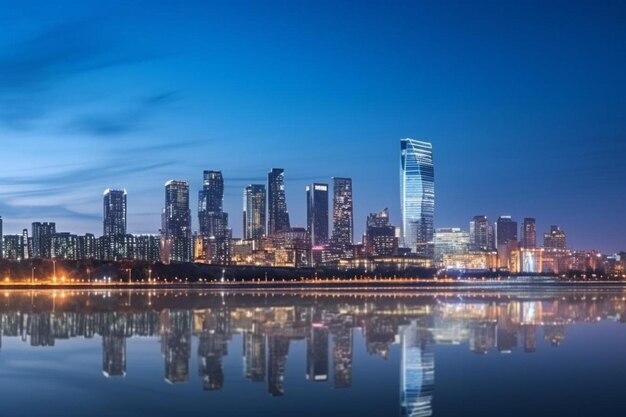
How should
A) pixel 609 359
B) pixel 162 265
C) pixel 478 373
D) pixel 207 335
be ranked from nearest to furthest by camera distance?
pixel 478 373 < pixel 609 359 < pixel 207 335 < pixel 162 265

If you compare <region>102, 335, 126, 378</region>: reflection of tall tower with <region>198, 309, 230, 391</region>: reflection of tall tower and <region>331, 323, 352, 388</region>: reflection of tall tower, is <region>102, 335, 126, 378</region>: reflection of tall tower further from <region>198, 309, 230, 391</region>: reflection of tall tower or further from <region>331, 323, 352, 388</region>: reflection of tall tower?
<region>331, 323, 352, 388</region>: reflection of tall tower

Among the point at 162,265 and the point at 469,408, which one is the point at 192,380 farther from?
the point at 162,265

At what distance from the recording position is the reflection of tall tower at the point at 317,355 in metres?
19.1

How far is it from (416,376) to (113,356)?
929 cm

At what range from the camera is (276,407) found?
15.3m

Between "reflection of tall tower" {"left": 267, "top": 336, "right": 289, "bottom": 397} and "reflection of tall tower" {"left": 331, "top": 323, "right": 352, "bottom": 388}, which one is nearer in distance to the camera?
"reflection of tall tower" {"left": 267, "top": 336, "right": 289, "bottom": 397}

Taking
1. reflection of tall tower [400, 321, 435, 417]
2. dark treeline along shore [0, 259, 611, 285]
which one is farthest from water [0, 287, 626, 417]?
dark treeline along shore [0, 259, 611, 285]

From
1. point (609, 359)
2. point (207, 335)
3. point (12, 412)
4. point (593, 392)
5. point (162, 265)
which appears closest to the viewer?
point (12, 412)

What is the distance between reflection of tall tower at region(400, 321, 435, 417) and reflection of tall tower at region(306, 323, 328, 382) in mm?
2039

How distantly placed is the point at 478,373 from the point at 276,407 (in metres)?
Answer: 6.50

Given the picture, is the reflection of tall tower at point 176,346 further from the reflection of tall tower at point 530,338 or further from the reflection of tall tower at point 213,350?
the reflection of tall tower at point 530,338

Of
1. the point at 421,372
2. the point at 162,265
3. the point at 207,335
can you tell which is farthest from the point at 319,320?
the point at 162,265

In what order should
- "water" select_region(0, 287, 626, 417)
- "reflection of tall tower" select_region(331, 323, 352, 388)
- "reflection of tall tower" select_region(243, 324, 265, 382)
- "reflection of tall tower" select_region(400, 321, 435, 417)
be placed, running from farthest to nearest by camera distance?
"reflection of tall tower" select_region(243, 324, 265, 382) → "reflection of tall tower" select_region(331, 323, 352, 388) → "water" select_region(0, 287, 626, 417) → "reflection of tall tower" select_region(400, 321, 435, 417)

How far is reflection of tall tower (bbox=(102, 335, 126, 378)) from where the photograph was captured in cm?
1991
